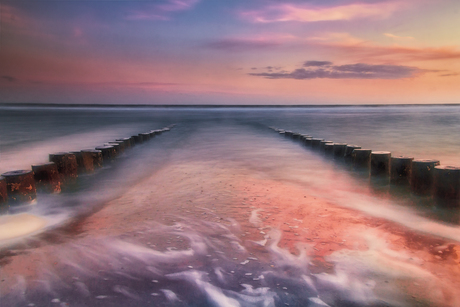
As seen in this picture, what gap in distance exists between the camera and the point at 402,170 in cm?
573

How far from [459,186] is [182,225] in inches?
152

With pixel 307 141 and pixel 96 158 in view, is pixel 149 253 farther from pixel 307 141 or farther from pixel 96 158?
pixel 307 141

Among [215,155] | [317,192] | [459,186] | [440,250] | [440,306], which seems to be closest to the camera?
[440,306]

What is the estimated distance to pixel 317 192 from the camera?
19.3 ft

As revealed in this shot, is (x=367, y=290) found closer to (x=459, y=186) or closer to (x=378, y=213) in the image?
(x=378, y=213)

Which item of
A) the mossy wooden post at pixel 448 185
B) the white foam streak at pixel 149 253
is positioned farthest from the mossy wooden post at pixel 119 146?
the mossy wooden post at pixel 448 185

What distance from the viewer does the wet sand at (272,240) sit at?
2.76 meters

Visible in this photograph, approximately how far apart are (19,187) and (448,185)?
6294mm

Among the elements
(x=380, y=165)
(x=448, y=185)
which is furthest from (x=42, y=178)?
(x=448, y=185)

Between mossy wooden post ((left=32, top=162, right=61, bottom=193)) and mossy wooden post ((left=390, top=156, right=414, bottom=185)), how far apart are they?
6.19m

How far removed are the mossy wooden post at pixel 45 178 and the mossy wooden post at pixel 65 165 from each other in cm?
60

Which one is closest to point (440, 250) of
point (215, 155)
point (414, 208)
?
point (414, 208)

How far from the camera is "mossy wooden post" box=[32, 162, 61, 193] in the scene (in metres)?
5.62

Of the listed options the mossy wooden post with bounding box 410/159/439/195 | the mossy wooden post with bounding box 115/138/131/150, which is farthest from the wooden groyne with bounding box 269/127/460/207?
the mossy wooden post with bounding box 115/138/131/150
